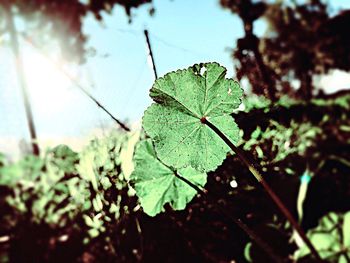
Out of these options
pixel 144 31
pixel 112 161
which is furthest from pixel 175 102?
pixel 144 31

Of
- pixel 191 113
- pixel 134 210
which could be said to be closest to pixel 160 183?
pixel 134 210

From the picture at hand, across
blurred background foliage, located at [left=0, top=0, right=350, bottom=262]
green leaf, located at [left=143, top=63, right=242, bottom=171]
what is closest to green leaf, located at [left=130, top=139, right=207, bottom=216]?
blurred background foliage, located at [left=0, top=0, right=350, bottom=262]

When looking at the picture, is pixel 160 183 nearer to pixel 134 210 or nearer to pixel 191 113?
pixel 134 210

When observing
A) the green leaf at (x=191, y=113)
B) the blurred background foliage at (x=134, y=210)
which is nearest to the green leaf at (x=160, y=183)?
the blurred background foliage at (x=134, y=210)

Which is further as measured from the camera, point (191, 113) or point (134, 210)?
point (134, 210)

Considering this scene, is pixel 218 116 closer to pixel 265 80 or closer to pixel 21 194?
pixel 21 194

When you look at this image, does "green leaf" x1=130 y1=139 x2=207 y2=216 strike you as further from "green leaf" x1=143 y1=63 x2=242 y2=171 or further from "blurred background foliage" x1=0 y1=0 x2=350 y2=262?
"green leaf" x1=143 y1=63 x2=242 y2=171
